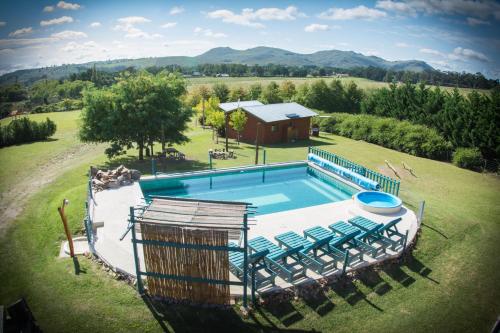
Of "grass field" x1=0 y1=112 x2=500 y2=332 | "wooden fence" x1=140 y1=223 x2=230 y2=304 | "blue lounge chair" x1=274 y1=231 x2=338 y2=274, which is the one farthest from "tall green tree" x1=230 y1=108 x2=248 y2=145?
"wooden fence" x1=140 y1=223 x2=230 y2=304

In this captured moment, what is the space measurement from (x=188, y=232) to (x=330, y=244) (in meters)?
4.97

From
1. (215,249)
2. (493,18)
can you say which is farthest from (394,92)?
(215,249)

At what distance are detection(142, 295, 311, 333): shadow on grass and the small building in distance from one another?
22.1 meters

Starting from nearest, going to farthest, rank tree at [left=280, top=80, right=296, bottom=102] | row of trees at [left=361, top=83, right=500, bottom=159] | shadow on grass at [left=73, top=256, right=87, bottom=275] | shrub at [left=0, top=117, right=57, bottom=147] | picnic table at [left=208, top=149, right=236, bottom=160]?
shadow on grass at [left=73, top=256, right=87, bottom=275] < picnic table at [left=208, top=149, right=236, bottom=160] < row of trees at [left=361, top=83, right=500, bottom=159] < shrub at [left=0, top=117, right=57, bottom=147] < tree at [left=280, top=80, right=296, bottom=102]

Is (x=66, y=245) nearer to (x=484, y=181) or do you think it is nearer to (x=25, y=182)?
(x=25, y=182)

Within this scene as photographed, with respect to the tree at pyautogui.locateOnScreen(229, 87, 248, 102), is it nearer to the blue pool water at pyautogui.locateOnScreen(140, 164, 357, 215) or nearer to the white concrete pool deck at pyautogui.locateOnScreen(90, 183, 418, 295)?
the blue pool water at pyautogui.locateOnScreen(140, 164, 357, 215)

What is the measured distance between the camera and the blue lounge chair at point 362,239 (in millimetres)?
10766

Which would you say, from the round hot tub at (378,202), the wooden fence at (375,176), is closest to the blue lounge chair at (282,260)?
the round hot tub at (378,202)

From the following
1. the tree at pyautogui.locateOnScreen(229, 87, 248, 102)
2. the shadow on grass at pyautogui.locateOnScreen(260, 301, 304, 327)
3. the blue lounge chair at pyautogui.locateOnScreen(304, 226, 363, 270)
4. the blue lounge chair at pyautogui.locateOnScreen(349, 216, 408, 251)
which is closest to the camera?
the shadow on grass at pyautogui.locateOnScreen(260, 301, 304, 327)

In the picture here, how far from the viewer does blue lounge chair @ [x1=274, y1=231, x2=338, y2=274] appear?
9874mm

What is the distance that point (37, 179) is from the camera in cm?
1944

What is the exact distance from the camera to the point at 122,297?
28.8 ft

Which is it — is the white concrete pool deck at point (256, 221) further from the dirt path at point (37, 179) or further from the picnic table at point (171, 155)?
the picnic table at point (171, 155)

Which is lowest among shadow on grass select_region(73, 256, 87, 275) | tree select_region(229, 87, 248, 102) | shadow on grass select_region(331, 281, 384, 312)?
shadow on grass select_region(331, 281, 384, 312)
